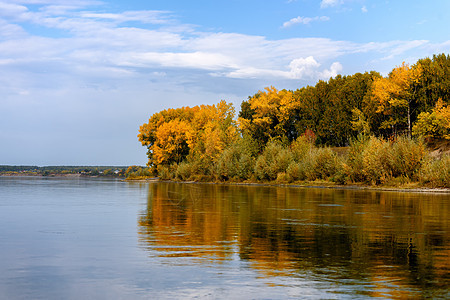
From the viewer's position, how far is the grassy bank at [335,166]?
176 ft

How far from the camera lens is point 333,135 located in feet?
294

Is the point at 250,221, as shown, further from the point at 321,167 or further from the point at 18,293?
the point at 321,167

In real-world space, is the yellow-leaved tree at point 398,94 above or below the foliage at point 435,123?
above

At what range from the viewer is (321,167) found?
6562 cm

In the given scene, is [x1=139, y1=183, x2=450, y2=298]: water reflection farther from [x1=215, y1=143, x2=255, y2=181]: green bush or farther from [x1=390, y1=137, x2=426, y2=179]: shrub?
[x1=215, y1=143, x2=255, y2=181]: green bush

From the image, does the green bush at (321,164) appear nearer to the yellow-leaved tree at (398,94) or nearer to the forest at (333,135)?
the forest at (333,135)

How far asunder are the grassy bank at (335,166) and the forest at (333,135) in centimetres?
11

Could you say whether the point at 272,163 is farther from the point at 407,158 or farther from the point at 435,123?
the point at 407,158

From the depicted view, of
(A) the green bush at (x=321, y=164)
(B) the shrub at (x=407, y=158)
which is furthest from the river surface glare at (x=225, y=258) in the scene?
(A) the green bush at (x=321, y=164)

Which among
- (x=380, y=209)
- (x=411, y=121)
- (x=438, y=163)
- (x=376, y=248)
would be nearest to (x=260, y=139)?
(x=411, y=121)

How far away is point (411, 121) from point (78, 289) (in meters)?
77.3

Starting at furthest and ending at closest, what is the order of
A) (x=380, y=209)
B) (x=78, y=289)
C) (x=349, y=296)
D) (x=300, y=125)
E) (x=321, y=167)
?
(x=300, y=125) → (x=321, y=167) → (x=380, y=209) → (x=78, y=289) → (x=349, y=296)

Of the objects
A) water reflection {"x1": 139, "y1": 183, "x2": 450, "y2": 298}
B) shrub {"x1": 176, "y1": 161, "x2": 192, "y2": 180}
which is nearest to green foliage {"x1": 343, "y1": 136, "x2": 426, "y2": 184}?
water reflection {"x1": 139, "y1": 183, "x2": 450, "y2": 298}

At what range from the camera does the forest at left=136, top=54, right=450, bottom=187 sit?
56188mm
